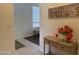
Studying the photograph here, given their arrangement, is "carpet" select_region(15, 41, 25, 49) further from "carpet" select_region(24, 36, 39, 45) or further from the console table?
the console table

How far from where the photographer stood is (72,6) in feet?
4.22

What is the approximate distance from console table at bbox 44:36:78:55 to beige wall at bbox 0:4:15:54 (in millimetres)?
608

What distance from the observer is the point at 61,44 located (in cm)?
139

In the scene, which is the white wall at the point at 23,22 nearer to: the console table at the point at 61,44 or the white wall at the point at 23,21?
the white wall at the point at 23,21

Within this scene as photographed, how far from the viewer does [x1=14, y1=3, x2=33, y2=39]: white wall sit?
5.10 feet

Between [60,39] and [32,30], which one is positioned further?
[32,30]

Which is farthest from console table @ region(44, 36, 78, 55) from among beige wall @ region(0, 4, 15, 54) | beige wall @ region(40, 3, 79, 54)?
beige wall @ region(0, 4, 15, 54)

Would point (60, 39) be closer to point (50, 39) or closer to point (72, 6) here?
point (50, 39)

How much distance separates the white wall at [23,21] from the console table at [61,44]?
13.8 inches

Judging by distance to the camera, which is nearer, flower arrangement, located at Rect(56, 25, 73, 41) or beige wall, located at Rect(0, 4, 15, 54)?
flower arrangement, located at Rect(56, 25, 73, 41)

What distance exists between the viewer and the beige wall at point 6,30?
148cm

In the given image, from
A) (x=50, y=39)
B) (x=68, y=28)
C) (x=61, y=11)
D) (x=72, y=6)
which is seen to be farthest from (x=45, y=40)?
(x=72, y=6)

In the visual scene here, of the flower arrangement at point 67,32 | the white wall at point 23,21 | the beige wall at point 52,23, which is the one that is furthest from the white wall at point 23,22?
the flower arrangement at point 67,32

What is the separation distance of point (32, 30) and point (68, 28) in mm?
587
